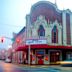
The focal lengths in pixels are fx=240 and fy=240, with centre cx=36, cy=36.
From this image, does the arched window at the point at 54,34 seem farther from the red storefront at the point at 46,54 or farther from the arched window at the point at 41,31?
the arched window at the point at 41,31

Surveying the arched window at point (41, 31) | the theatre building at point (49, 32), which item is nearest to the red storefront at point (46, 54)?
the theatre building at point (49, 32)

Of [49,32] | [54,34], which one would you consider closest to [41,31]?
[49,32]

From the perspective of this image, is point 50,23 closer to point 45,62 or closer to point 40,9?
point 40,9

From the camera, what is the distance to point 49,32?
56562 mm

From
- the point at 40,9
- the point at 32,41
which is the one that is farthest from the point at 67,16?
the point at 32,41

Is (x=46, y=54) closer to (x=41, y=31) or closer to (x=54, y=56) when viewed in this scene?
(x=54, y=56)

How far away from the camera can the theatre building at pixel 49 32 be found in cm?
5616

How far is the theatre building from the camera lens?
56.2 metres

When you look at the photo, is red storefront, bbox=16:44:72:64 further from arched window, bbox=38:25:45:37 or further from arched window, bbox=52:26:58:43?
arched window, bbox=38:25:45:37

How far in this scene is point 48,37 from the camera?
184 feet

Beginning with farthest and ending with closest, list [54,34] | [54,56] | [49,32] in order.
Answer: [54,34] < [54,56] < [49,32]

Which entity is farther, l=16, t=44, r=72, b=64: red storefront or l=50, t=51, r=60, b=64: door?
l=50, t=51, r=60, b=64: door

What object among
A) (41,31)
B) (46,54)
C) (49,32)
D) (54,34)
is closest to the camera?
(46,54)

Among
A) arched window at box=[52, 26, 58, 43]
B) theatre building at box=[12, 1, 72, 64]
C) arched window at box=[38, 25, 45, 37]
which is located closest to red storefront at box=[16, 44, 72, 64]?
theatre building at box=[12, 1, 72, 64]
